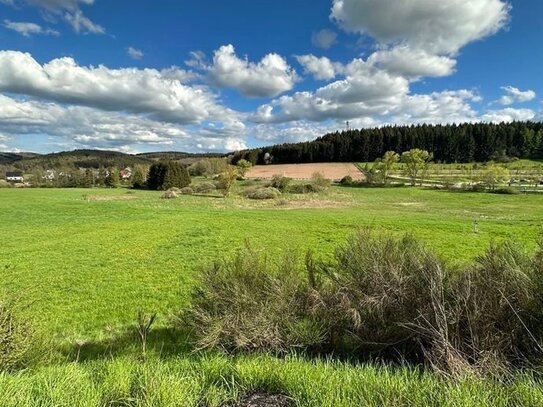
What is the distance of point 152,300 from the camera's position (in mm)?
12281

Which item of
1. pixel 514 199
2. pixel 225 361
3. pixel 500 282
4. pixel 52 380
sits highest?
pixel 500 282

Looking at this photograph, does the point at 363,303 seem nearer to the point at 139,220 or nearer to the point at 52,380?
the point at 52,380

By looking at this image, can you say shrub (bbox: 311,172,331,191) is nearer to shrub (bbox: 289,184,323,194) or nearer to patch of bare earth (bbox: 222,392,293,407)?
shrub (bbox: 289,184,323,194)

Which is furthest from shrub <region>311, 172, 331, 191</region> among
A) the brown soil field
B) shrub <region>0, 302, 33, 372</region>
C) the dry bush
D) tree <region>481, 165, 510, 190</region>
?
shrub <region>0, 302, 33, 372</region>

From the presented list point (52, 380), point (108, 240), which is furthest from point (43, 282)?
point (52, 380)

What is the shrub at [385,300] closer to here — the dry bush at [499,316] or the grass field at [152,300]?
the dry bush at [499,316]

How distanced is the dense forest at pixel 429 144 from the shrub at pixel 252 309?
127288mm

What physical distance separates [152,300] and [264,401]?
9091 millimetres

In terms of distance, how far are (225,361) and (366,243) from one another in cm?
376

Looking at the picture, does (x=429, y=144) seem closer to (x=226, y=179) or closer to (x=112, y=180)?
(x=226, y=179)

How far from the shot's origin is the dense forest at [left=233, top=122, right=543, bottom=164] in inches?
4875

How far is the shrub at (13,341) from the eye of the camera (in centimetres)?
518

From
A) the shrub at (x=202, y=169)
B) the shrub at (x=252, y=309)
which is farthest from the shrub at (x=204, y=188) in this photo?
the shrub at (x=252, y=309)

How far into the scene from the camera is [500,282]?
5.89 metres
